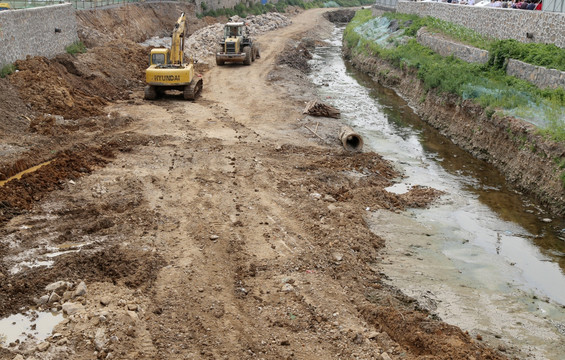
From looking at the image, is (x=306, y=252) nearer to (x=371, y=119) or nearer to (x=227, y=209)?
(x=227, y=209)

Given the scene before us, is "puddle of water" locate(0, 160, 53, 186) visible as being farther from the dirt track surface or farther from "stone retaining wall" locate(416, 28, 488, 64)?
"stone retaining wall" locate(416, 28, 488, 64)

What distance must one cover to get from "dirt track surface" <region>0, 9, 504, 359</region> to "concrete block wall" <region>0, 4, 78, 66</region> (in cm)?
278

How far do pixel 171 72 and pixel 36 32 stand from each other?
619 centimetres

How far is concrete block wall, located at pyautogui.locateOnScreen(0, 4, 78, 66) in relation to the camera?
21.9 m

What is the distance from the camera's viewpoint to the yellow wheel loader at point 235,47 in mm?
35156

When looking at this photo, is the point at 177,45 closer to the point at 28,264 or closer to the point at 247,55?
the point at 247,55

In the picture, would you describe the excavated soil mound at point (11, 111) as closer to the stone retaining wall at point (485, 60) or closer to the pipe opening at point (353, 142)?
the pipe opening at point (353, 142)

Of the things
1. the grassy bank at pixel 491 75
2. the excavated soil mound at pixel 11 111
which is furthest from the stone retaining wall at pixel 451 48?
the excavated soil mound at pixel 11 111

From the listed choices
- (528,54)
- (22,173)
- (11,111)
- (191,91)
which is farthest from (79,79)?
(528,54)

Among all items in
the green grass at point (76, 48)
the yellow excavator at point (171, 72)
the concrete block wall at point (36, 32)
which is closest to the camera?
the concrete block wall at point (36, 32)

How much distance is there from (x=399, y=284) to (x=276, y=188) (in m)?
5.26

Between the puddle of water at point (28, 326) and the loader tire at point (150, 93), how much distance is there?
17.0 m

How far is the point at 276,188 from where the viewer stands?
15797 millimetres

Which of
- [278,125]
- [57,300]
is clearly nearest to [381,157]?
[278,125]
